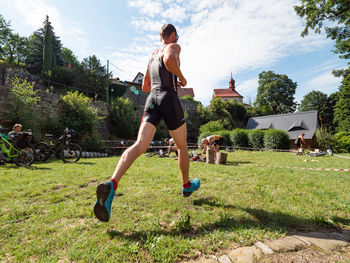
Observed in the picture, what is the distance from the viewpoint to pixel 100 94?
21.4 metres

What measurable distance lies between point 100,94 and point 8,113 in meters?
13.8

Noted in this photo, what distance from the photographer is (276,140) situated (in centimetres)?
1809

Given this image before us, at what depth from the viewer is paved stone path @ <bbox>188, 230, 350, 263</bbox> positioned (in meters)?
1.30

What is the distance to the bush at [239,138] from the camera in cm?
1936

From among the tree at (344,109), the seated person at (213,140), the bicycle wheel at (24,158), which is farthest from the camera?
the tree at (344,109)

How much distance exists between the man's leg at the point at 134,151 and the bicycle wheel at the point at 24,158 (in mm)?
5954

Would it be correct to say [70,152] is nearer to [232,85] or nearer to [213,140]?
[213,140]

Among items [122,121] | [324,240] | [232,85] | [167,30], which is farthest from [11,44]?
[232,85]

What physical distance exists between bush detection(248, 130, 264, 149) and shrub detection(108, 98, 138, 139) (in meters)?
12.0

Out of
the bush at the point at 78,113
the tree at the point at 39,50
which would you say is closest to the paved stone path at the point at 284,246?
the bush at the point at 78,113

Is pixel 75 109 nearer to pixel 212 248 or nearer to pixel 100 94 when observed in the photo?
pixel 100 94

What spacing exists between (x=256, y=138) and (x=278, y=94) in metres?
35.7

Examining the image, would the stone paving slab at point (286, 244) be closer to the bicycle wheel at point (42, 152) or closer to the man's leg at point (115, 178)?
the man's leg at point (115, 178)

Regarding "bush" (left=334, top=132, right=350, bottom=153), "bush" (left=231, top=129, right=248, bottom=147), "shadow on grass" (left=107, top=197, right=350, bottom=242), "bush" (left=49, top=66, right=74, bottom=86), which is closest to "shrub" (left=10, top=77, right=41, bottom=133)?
"shadow on grass" (left=107, top=197, right=350, bottom=242)
